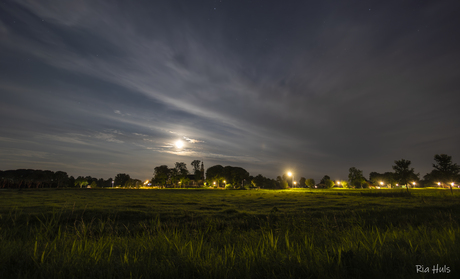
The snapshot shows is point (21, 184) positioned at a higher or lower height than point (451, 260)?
lower

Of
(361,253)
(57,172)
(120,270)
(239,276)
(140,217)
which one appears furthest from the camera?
(57,172)

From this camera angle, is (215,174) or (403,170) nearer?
(403,170)

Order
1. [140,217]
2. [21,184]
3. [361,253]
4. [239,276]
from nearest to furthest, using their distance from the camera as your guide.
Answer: [239,276] → [361,253] → [140,217] → [21,184]

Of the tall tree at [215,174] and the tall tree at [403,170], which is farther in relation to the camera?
the tall tree at [215,174]

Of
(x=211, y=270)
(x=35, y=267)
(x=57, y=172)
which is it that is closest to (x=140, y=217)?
(x=35, y=267)

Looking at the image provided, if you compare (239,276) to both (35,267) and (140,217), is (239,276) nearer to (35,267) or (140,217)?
(35,267)

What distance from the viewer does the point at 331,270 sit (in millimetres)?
2627

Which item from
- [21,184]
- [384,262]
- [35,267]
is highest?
[384,262]

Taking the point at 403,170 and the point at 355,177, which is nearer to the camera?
the point at 403,170

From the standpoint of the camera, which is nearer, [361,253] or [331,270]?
A: [331,270]

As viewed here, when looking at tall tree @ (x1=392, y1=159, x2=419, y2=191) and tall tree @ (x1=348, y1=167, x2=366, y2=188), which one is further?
tall tree @ (x1=348, y1=167, x2=366, y2=188)

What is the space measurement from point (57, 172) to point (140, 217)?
6542 inches

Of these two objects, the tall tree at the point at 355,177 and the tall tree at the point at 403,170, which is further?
the tall tree at the point at 355,177

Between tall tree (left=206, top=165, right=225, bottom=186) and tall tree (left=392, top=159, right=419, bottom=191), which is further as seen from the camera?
tall tree (left=206, top=165, right=225, bottom=186)
